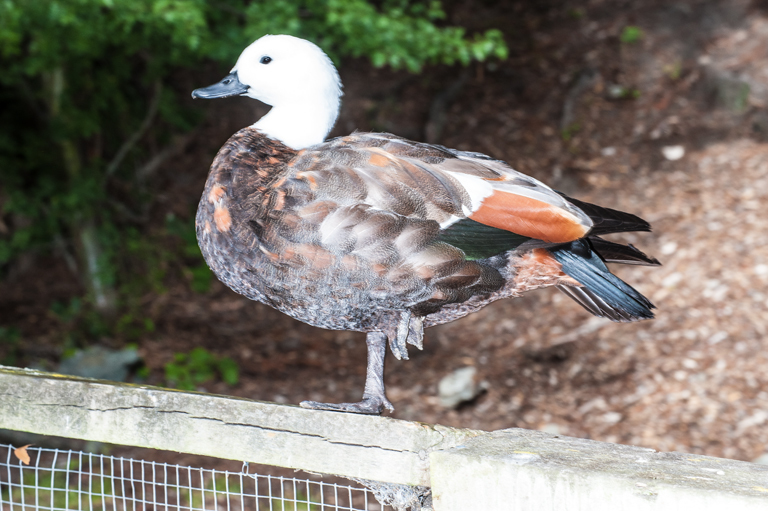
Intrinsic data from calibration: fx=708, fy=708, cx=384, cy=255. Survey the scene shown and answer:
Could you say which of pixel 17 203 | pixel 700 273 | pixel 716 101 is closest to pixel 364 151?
pixel 700 273

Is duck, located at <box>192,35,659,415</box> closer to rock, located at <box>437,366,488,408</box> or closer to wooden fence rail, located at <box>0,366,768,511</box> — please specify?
wooden fence rail, located at <box>0,366,768,511</box>

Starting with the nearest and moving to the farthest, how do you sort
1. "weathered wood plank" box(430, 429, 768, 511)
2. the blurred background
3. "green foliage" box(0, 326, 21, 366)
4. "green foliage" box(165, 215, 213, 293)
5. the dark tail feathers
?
"weathered wood plank" box(430, 429, 768, 511) < the dark tail feathers < the blurred background < "green foliage" box(0, 326, 21, 366) < "green foliage" box(165, 215, 213, 293)

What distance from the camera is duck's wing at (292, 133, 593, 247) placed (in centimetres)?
147

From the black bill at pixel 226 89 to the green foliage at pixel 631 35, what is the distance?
6.37m

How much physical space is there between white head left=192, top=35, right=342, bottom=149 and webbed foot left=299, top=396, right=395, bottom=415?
59 cm

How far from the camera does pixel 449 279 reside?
59.0 inches

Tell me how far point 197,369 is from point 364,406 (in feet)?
11.9

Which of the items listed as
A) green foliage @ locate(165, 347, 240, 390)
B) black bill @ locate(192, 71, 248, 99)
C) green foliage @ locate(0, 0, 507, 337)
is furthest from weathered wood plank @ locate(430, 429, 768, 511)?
green foliage @ locate(165, 347, 240, 390)

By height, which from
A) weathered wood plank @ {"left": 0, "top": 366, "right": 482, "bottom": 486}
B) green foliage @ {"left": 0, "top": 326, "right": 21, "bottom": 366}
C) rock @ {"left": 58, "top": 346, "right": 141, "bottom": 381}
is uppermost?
weathered wood plank @ {"left": 0, "top": 366, "right": 482, "bottom": 486}

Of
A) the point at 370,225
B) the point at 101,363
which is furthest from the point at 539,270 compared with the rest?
the point at 101,363

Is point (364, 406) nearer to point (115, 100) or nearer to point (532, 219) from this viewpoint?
point (532, 219)

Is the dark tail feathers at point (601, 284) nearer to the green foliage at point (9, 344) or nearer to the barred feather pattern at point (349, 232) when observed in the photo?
the barred feather pattern at point (349, 232)

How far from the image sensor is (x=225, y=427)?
1536mm

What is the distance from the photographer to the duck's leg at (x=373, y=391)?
1611 millimetres
